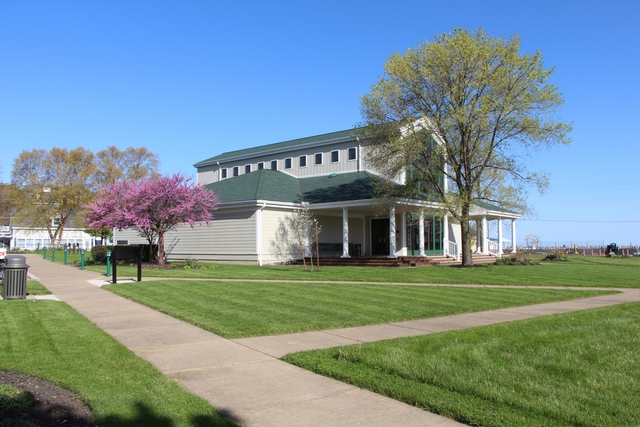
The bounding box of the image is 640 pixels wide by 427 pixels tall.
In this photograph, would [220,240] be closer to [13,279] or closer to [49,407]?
[13,279]

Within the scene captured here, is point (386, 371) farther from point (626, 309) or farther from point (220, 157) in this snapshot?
point (220, 157)

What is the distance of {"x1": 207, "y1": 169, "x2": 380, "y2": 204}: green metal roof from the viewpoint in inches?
1091

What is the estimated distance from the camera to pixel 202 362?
657cm

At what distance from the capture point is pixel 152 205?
942 inches

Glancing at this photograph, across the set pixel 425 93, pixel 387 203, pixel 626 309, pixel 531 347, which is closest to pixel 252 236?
pixel 387 203

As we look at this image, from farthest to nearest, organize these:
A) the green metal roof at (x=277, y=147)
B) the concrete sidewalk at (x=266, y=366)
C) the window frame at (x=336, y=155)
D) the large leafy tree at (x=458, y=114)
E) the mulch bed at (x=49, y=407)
Answer: 1. the green metal roof at (x=277, y=147)
2. the window frame at (x=336, y=155)
3. the large leafy tree at (x=458, y=114)
4. the concrete sidewalk at (x=266, y=366)
5. the mulch bed at (x=49, y=407)

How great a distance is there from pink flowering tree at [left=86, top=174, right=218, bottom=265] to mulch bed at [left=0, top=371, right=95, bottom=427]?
60.1 ft

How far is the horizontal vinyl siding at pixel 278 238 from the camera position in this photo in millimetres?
27016

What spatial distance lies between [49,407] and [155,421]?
3.90 feet

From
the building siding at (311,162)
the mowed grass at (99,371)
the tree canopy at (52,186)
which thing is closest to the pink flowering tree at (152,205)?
the building siding at (311,162)

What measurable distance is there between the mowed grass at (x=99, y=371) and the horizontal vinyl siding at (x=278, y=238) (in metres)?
17.6

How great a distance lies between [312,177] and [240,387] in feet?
92.0

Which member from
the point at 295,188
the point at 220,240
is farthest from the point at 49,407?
the point at 295,188

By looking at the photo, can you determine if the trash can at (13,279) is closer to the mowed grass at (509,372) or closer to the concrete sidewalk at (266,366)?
the concrete sidewalk at (266,366)
